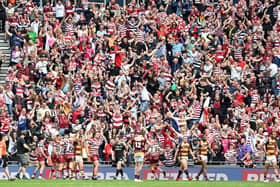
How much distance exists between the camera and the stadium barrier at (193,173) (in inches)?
1404

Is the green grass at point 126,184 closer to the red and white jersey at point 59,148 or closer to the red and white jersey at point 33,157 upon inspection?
the red and white jersey at point 59,148

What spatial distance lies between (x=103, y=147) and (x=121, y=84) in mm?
2980

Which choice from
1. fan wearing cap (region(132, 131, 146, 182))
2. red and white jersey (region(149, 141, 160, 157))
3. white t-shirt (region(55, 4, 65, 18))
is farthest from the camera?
white t-shirt (region(55, 4, 65, 18))

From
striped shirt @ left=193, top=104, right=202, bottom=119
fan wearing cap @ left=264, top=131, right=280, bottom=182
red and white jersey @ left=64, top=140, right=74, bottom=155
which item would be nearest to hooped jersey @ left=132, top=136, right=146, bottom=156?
red and white jersey @ left=64, top=140, right=74, bottom=155

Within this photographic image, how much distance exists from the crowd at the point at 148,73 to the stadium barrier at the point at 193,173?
0.40 meters

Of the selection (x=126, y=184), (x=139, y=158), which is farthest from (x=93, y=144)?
(x=126, y=184)

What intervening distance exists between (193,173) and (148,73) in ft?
16.5

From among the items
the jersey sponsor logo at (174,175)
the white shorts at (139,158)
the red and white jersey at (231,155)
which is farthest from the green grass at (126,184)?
the red and white jersey at (231,155)

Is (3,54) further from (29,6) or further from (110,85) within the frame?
(110,85)

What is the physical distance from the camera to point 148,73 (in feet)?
128

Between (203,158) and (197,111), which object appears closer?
(203,158)

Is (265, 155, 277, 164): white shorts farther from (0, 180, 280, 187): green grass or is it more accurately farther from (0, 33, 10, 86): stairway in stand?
(0, 33, 10, 86): stairway in stand

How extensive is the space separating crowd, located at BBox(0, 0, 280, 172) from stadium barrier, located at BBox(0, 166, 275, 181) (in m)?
0.40

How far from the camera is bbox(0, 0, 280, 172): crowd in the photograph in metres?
37.1
